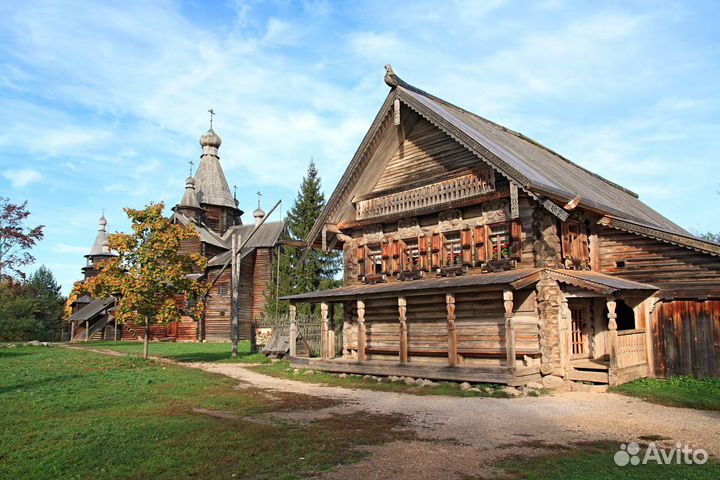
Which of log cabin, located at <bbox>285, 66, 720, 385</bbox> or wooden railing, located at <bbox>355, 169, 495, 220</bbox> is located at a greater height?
wooden railing, located at <bbox>355, 169, 495, 220</bbox>

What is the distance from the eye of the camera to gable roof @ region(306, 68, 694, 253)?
58.4 feet

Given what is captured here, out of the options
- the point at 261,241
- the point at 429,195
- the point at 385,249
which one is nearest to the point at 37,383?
the point at 385,249

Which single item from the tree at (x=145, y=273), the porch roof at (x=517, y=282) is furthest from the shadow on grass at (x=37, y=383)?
the porch roof at (x=517, y=282)

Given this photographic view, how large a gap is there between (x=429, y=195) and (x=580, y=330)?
7505mm

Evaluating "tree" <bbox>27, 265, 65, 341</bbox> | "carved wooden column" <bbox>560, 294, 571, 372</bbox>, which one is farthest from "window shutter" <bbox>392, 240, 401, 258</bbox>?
"tree" <bbox>27, 265, 65, 341</bbox>

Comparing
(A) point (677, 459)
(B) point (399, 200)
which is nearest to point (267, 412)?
(A) point (677, 459)

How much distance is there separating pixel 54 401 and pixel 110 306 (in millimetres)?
50752

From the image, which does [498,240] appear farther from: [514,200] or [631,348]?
[631,348]

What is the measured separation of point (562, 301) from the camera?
686 inches

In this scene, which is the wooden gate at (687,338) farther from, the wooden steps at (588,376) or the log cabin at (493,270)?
the wooden steps at (588,376)

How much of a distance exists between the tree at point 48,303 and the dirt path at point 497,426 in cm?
5617

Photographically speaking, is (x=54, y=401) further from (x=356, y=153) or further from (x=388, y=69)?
(x=388, y=69)

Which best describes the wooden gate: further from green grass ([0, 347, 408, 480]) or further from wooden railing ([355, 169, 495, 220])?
green grass ([0, 347, 408, 480])

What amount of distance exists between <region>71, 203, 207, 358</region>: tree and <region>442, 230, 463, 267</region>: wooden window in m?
12.4
